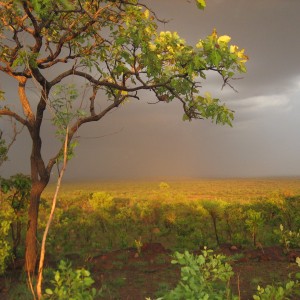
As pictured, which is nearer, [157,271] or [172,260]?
[172,260]

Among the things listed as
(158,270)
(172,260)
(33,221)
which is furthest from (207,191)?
(172,260)

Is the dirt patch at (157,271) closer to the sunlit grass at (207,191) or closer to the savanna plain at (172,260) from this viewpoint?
the savanna plain at (172,260)

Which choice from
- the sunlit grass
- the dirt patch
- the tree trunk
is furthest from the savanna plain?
the sunlit grass

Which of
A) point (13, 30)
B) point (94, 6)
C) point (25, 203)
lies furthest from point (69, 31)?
point (25, 203)

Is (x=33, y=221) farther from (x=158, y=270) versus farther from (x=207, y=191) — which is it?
(x=207, y=191)

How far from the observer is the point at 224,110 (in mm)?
8203

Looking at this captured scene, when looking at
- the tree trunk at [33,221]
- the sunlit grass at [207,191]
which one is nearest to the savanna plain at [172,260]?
the tree trunk at [33,221]

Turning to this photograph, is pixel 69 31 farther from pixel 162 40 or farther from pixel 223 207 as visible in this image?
pixel 223 207

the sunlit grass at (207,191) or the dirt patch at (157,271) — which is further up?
the dirt patch at (157,271)

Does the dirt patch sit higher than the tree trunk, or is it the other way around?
the tree trunk

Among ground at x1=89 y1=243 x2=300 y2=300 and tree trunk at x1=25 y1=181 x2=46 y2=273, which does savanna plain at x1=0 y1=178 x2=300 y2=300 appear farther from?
tree trunk at x1=25 y1=181 x2=46 y2=273

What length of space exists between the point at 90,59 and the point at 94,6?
1468mm

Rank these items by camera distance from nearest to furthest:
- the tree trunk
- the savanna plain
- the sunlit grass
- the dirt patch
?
the savanna plain, the dirt patch, the tree trunk, the sunlit grass

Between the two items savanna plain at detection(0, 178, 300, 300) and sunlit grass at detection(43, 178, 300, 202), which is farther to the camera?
sunlit grass at detection(43, 178, 300, 202)
